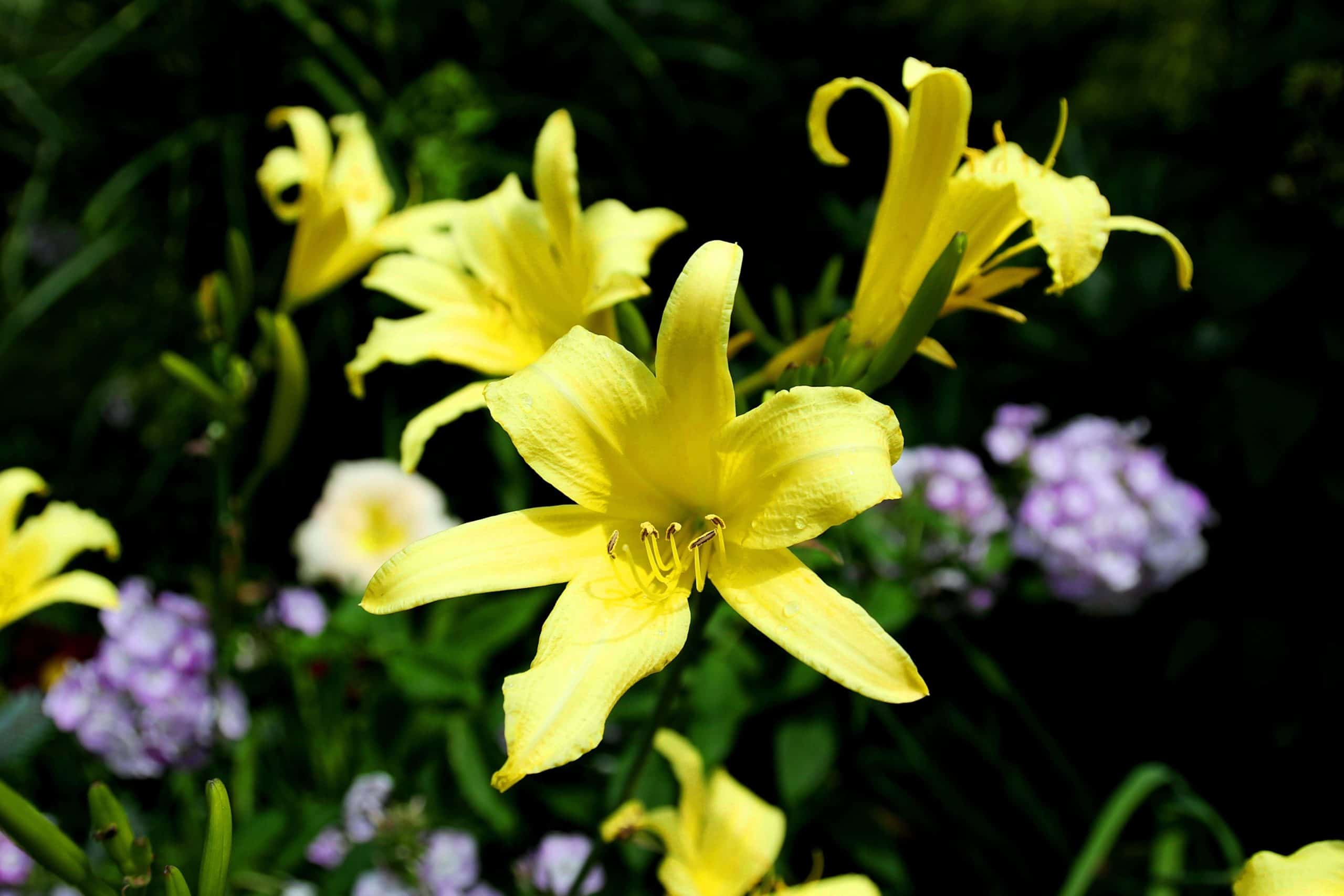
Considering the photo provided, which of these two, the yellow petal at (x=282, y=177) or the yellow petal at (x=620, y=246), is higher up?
the yellow petal at (x=282, y=177)

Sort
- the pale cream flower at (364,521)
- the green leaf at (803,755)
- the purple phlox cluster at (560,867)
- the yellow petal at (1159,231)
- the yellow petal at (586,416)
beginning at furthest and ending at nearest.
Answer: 1. the pale cream flower at (364,521)
2. the green leaf at (803,755)
3. the purple phlox cluster at (560,867)
4. the yellow petal at (1159,231)
5. the yellow petal at (586,416)

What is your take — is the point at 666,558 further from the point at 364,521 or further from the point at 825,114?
the point at 364,521

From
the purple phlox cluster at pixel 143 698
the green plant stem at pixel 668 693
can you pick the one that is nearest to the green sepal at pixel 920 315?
the green plant stem at pixel 668 693

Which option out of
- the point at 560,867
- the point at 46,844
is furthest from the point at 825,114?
the point at 560,867

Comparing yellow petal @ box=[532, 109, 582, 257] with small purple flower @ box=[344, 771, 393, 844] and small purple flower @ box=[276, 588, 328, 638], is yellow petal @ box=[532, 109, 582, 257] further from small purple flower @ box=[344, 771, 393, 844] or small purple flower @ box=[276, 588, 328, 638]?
small purple flower @ box=[276, 588, 328, 638]

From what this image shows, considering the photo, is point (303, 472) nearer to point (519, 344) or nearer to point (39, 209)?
point (39, 209)

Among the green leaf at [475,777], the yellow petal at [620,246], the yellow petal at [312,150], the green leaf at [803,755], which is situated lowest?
the green leaf at [803,755]

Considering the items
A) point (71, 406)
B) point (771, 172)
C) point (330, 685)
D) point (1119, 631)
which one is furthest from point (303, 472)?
point (1119, 631)

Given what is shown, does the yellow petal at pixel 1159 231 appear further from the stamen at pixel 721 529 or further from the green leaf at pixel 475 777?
the green leaf at pixel 475 777
